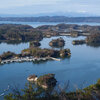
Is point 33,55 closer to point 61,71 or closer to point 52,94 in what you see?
point 61,71

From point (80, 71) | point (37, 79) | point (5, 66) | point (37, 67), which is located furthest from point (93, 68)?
point (5, 66)

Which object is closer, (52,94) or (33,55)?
(52,94)

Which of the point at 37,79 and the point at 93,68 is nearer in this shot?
Result: the point at 37,79

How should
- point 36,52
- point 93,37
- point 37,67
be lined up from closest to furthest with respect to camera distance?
point 37,67, point 36,52, point 93,37

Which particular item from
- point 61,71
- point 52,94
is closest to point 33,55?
point 61,71

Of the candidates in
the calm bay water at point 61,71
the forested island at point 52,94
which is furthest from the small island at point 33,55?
the forested island at point 52,94

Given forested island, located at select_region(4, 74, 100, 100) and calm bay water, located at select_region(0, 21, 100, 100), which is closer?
forested island, located at select_region(4, 74, 100, 100)

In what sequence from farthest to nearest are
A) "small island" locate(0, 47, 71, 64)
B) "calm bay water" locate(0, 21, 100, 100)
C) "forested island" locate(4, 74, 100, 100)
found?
"small island" locate(0, 47, 71, 64) → "calm bay water" locate(0, 21, 100, 100) → "forested island" locate(4, 74, 100, 100)

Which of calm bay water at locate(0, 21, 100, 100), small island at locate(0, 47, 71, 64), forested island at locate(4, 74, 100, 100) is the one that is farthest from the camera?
small island at locate(0, 47, 71, 64)

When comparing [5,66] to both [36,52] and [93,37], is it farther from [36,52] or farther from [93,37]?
[93,37]

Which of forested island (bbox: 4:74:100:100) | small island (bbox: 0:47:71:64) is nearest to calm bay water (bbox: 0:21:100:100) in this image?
A: small island (bbox: 0:47:71:64)

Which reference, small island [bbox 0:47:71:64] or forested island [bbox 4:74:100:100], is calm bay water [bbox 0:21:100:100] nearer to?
small island [bbox 0:47:71:64]
